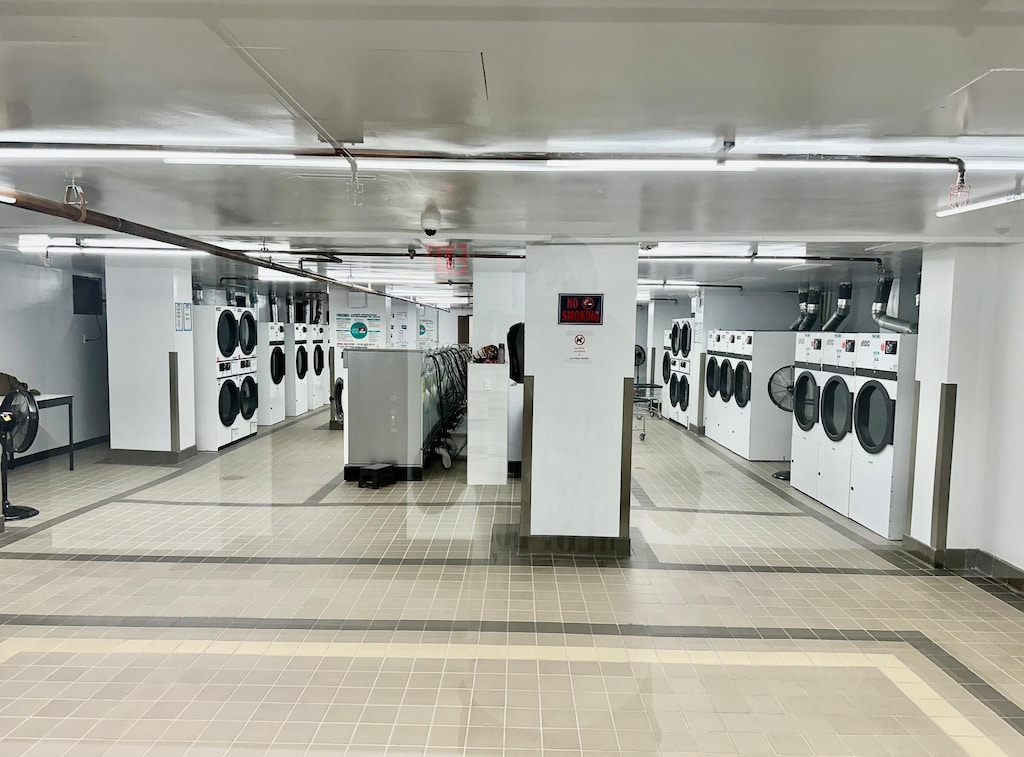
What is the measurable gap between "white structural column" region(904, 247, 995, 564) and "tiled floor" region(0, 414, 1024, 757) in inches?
19.0

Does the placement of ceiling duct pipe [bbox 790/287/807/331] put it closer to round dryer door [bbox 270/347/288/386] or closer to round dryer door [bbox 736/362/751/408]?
round dryer door [bbox 736/362/751/408]

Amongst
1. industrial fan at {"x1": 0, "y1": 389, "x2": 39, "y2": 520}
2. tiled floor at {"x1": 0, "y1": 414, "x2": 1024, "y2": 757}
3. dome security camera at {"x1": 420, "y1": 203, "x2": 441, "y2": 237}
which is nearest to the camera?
tiled floor at {"x1": 0, "y1": 414, "x2": 1024, "y2": 757}

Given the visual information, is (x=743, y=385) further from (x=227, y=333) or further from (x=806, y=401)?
(x=227, y=333)

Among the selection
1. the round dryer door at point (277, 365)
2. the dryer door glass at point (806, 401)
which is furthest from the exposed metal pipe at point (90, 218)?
the dryer door glass at point (806, 401)

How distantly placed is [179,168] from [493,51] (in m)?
2.26

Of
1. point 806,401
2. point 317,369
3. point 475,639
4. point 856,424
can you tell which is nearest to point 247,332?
point 317,369

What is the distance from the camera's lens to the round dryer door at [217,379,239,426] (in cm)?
938

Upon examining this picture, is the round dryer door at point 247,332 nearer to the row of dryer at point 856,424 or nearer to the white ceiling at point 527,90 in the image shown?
the white ceiling at point 527,90

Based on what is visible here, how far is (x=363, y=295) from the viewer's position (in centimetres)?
1259

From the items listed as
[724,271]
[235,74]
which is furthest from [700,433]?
[235,74]

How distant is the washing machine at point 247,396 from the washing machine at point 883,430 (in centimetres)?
842

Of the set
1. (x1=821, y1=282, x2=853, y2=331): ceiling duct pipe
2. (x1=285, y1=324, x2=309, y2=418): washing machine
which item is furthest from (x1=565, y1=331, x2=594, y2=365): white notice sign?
(x1=285, y1=324, x2=309, y2=418): washing machine

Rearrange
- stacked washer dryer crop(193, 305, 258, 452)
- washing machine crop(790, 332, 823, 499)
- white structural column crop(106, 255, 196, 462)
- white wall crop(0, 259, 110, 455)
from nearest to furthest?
washing machine crop(790, 332, 823, 499) → white wall crop(0, 259, 110, 455) → white structural column crop(106, 255, 196, 462) → stacked washer dryer crop(193, 305, 258, 452)

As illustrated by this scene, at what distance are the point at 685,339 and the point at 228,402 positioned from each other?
8.24m
